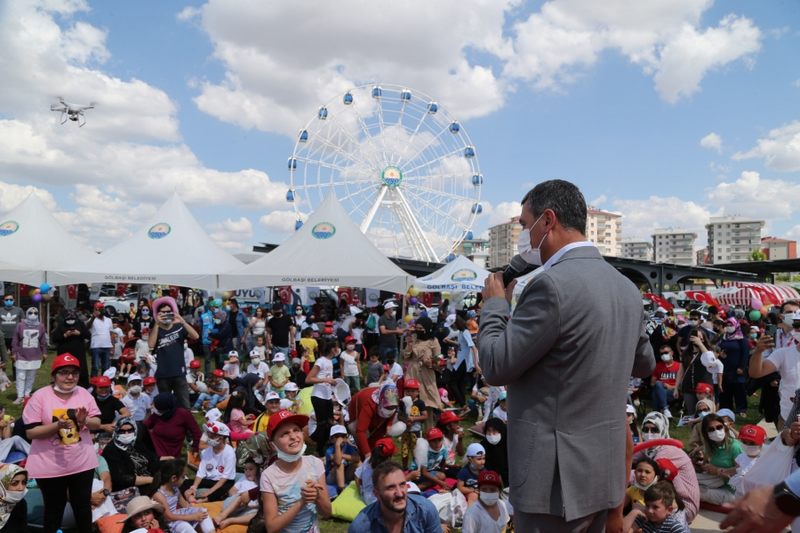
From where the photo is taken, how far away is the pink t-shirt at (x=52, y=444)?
14.1ft

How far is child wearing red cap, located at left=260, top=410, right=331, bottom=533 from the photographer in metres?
3.44

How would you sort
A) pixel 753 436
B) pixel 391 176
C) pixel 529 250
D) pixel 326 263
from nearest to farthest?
pixel 529 250
pixel 753 436
pixel 326 263
pixel 391 176

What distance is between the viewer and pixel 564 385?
1.52 meters

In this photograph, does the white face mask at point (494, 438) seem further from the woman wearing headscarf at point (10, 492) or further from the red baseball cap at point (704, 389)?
the woman wearing headscarf at point (10, 492)

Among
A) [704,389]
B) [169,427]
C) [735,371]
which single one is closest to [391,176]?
[735,371]

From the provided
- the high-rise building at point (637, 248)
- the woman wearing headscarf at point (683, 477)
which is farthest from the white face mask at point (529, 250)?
the high-rise building at point (637, 248)

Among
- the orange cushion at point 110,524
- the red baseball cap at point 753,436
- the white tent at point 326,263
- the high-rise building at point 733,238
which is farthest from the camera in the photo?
the high-rise building at point 733,238

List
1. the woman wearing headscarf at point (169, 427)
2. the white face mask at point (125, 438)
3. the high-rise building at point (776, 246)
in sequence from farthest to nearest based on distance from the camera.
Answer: the high-rise building at point (776, 246) → the woman wearing headscarf at point (169, 427) → the white face mask at point (125, 438)

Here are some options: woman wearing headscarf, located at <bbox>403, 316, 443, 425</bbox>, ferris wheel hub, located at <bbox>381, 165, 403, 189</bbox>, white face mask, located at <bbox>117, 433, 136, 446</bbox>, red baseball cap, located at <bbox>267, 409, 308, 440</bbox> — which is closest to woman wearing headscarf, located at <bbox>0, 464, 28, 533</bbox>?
white face mask, located at <bbox>117, 433, 136, 446</bbox>

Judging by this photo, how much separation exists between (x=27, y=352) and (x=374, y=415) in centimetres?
651

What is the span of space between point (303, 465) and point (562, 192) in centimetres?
260

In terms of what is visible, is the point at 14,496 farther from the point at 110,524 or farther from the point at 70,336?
the point at 70,336

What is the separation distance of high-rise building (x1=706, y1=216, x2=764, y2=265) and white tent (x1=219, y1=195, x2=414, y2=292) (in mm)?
144735

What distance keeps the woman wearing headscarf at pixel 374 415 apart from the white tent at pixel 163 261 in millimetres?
7409
